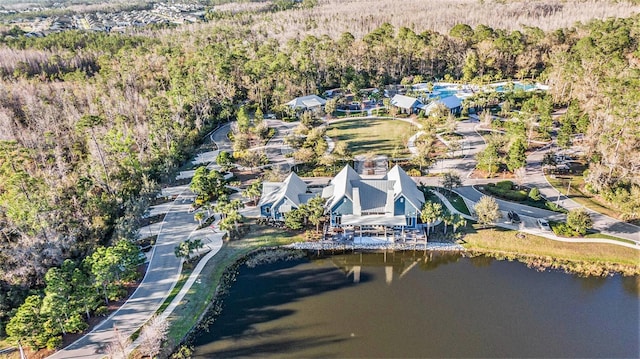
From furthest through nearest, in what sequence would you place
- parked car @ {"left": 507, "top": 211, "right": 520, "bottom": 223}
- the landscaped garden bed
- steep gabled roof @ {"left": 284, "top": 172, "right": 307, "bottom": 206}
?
the landscaped garden bed
steep gabled roof @ {"left": 284, "top": 172, "right": 307, "bottom": 206}
parked car @ {"left": 507, "top": 211, "right": 520, "bottom": 223}

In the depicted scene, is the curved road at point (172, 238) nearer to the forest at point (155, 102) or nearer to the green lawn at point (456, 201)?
the green lawn at point (456, 201)

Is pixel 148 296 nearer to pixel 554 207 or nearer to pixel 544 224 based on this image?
pixel 544 224

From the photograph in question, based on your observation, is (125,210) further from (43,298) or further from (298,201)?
(298,201)

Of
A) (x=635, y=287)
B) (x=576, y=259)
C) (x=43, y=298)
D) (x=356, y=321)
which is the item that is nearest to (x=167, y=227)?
(x=43, y=298)

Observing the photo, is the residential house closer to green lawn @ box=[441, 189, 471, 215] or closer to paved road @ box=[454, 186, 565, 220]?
green lawn @ box=[441, 189, 471, 215]

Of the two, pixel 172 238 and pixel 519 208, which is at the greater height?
pixel 172 238

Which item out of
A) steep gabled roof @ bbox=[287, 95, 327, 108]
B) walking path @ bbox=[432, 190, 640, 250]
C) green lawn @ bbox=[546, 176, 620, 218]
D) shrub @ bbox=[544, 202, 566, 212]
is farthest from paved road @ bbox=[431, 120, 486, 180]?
steep gabled roof @ bbox=[287, 95, 327, 108]

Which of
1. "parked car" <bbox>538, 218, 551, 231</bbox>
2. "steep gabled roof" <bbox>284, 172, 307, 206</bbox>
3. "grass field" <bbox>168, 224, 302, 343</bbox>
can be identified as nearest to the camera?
"grass field" <bbox>168, 224, 302, 343</bbox>

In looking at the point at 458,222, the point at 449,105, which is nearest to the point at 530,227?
the point at 458,222
